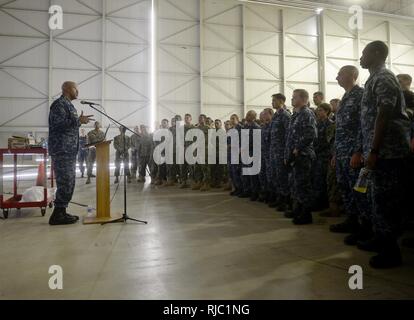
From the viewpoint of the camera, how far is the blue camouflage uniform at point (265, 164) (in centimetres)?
463

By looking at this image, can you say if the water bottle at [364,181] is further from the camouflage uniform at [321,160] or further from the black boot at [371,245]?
the camouflage uniform at [321,160]

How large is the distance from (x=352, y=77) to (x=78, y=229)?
10.6 feet

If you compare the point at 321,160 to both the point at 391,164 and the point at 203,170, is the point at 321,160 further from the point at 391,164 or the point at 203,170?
the point at 203,170

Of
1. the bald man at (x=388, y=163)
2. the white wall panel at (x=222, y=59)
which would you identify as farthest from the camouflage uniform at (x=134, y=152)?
the bald man at (x=388, y=163)

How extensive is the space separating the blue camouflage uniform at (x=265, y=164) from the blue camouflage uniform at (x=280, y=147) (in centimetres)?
25

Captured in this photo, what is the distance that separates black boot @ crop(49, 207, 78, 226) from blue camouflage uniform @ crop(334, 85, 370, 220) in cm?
306

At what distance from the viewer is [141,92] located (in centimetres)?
1159

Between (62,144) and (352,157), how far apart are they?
3.12m

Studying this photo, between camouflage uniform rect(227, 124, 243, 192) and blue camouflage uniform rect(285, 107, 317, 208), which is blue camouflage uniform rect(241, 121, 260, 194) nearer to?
camouflage uniform rect(227, 124, 243, 192)

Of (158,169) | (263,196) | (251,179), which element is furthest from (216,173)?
(263,196)

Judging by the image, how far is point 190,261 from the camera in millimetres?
2227

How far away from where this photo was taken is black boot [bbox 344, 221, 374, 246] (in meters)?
2.60

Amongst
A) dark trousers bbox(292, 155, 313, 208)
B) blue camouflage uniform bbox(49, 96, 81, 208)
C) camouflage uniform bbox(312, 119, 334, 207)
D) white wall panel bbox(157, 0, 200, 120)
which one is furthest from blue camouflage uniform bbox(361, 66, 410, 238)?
white wall panel bbox(157, 0, 200, 120)
